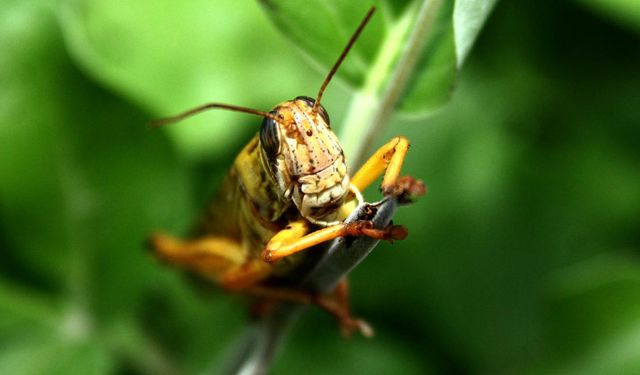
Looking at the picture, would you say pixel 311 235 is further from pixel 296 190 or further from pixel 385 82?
pixel 385 82

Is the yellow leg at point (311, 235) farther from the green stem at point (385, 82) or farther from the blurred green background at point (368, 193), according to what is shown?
the blurred green background at point (368, 193)

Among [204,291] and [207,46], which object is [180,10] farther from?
[204,291]

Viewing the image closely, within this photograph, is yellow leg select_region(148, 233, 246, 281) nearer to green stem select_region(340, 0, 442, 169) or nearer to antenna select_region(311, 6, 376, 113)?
green stem select_region(340, 0, 442, 169)

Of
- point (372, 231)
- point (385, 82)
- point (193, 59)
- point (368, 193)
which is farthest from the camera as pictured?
point (193, 59)

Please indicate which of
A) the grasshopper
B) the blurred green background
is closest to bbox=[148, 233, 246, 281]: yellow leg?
the blurred green background

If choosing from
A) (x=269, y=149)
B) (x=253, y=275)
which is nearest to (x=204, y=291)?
(x=253, y=275)

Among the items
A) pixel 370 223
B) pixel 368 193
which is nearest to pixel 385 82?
pixel 368 193
